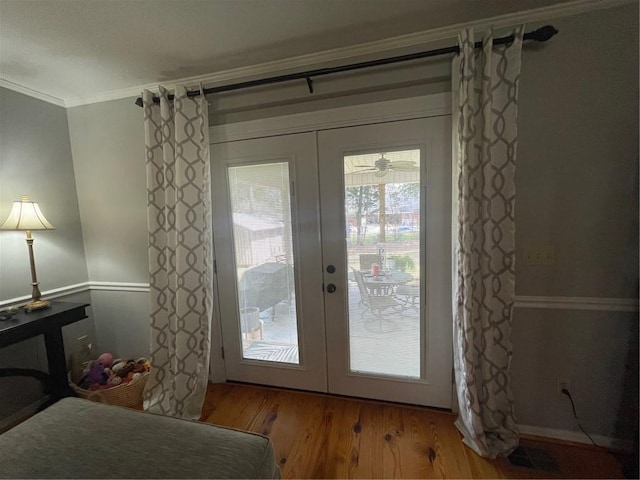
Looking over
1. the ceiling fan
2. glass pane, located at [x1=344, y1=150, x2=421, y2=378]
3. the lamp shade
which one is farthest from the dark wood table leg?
the ceiling fan

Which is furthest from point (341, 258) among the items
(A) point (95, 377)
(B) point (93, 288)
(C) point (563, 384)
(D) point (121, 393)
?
(B) point (93, 288)

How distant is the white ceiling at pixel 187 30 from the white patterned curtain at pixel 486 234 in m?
0.36

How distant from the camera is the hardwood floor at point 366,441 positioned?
1.46 metres

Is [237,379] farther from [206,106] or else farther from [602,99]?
[602,99]

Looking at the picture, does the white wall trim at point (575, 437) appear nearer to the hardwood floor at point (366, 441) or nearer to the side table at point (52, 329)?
the hardwood floor at point (366, 441)

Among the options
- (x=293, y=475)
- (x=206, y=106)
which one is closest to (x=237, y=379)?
(x=293, y=475)

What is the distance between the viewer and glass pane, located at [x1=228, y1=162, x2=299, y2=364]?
199 cm

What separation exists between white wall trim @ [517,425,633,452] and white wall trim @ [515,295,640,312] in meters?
0.73

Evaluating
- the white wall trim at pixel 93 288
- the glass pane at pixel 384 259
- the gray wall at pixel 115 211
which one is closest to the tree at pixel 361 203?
the glass pane at pixel 384 259

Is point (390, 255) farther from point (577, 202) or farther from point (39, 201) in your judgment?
point (39, 201)

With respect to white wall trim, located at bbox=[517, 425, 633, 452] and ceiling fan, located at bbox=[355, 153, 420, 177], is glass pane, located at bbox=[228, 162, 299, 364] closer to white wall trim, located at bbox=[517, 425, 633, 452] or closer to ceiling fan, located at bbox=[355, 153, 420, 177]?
ceiling fan, located at bbox=[355, 153, 420, 177]

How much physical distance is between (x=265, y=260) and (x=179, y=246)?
609 mm

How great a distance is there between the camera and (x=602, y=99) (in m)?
1.43

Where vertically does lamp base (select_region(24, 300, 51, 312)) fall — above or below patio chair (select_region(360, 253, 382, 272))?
below
